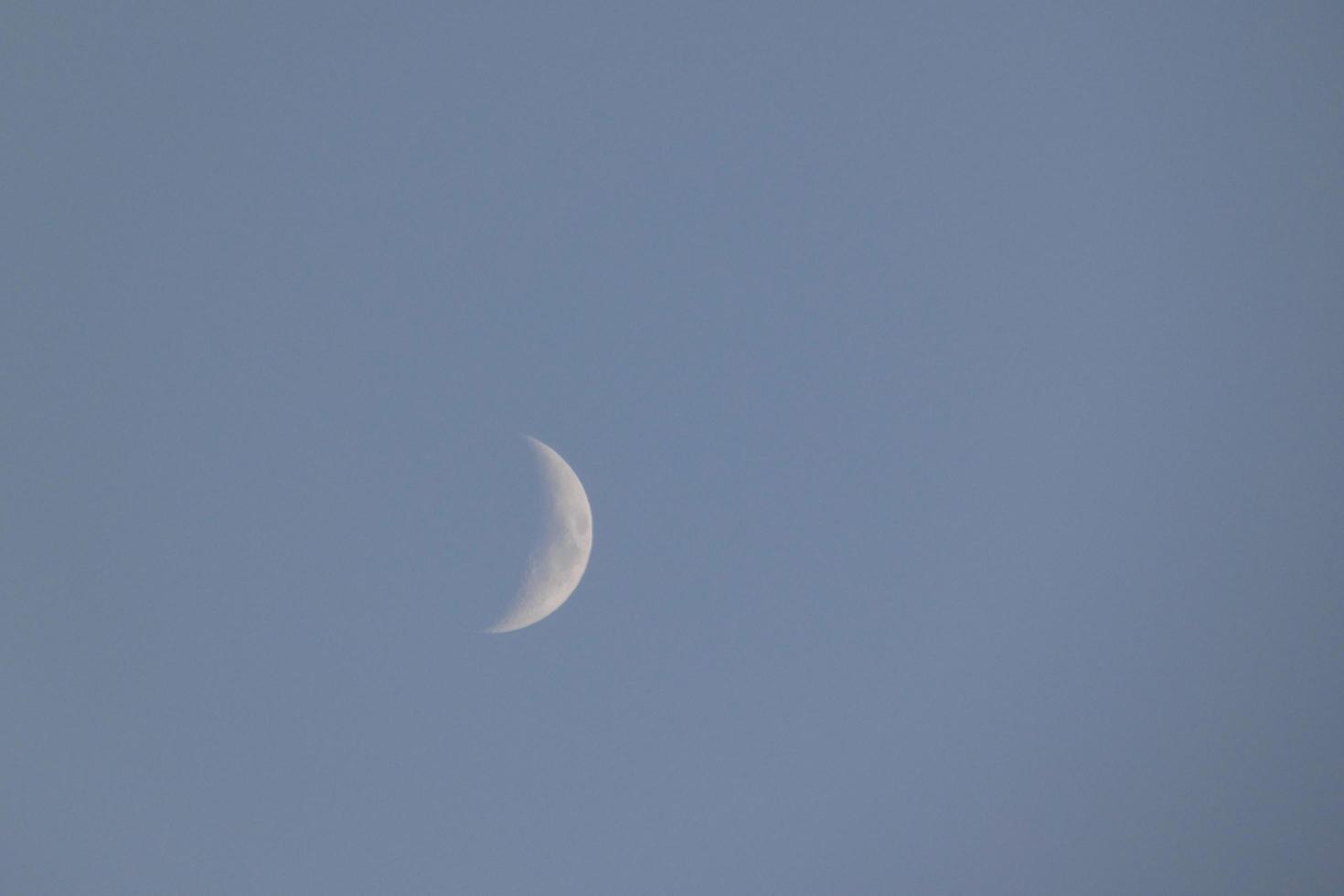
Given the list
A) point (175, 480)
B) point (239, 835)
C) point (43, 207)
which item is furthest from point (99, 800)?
point (43, 207)

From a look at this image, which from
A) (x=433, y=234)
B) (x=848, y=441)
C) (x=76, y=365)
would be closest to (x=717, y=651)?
(x=848, y=441)

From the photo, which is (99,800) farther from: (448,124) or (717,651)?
(448,124)

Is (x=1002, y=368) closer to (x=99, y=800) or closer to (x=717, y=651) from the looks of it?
(x=717, y=651)

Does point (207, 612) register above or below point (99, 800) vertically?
above

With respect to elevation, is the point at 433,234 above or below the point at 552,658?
above

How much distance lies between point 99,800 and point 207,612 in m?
1.45

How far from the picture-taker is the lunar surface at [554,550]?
7840 mm

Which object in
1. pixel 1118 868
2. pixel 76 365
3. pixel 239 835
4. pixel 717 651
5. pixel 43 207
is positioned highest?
pixel 43 207

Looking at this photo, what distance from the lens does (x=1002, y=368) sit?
7840 mm

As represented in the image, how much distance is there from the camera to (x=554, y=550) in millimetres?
7852

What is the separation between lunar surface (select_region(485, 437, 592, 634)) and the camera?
25.7 feet

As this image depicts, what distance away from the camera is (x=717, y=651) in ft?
26.7

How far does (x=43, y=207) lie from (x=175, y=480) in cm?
193

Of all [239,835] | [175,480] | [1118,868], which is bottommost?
[1118,868]
